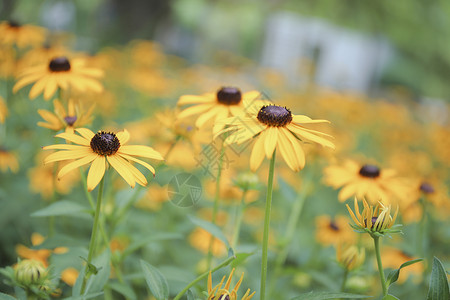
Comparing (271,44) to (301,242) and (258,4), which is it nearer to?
(258,4)

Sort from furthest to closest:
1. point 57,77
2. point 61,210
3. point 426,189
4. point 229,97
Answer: point 426,189 < point 57,77 < point 229,97 < point 61,210

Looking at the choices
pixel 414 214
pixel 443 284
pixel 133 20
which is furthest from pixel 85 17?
pixel 443 284

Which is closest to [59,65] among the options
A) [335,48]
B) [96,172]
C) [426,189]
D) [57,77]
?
[57,77]

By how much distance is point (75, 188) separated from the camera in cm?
259

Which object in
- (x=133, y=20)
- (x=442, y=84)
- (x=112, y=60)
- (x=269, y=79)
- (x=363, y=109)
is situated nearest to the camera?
(x=112, y=60)

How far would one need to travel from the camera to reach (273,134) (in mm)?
894

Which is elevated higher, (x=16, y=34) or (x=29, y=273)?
(x=16, y=34)

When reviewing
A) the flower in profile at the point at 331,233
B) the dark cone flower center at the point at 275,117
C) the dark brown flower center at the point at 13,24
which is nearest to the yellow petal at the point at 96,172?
the dark cone flower center at the point at 275,117

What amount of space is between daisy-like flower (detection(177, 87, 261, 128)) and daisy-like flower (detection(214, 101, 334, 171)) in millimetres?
182

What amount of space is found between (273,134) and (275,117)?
2.0 inches

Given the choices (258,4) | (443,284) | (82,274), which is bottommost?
(82,274)

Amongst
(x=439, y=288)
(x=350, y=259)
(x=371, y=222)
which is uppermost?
(x=371, y=222)

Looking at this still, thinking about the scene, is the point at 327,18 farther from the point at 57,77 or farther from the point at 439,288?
the point at 439,288

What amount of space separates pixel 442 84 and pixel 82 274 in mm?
8443
